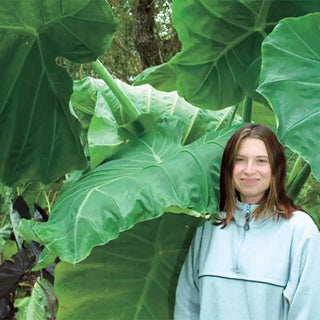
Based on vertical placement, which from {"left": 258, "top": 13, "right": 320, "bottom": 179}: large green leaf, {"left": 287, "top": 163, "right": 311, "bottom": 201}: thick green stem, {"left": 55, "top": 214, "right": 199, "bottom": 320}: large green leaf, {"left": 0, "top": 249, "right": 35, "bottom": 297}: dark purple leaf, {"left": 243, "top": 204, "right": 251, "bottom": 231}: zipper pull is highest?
{"left": 258, "top": 13, "right": 320, "bottom": 179}: large green leaf

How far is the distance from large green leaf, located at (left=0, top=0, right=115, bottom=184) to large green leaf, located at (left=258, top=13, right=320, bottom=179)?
412 millimetres

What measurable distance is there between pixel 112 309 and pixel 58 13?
31.1 inches

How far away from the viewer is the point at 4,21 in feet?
4.55

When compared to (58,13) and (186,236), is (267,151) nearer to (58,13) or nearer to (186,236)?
(186,236)

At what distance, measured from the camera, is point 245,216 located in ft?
→ 4.25

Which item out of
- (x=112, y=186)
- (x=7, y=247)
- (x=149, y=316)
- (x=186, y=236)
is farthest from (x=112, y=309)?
(x=7, y=247)

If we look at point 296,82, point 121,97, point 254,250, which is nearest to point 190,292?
point 254,250

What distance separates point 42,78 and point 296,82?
2.17 feet

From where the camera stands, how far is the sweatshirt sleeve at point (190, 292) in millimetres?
1375

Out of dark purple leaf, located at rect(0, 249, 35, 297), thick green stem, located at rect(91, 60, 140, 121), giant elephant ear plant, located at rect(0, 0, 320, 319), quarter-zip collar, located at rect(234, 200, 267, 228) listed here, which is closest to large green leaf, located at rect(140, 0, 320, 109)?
giant elephant ear plant, located at rect(0, 0, 320, 319)

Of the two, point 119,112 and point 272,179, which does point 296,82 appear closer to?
point 272,179

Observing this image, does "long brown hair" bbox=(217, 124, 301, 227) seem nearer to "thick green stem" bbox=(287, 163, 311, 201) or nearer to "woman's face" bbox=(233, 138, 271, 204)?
"woman's face" bbox=(233, 138, 271, 204)

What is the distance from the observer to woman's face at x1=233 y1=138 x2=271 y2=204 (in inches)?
50.2

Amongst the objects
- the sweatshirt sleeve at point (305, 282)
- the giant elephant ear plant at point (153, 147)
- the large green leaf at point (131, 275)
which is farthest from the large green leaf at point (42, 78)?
the sweatshirt sleeve at point (305, 282)
